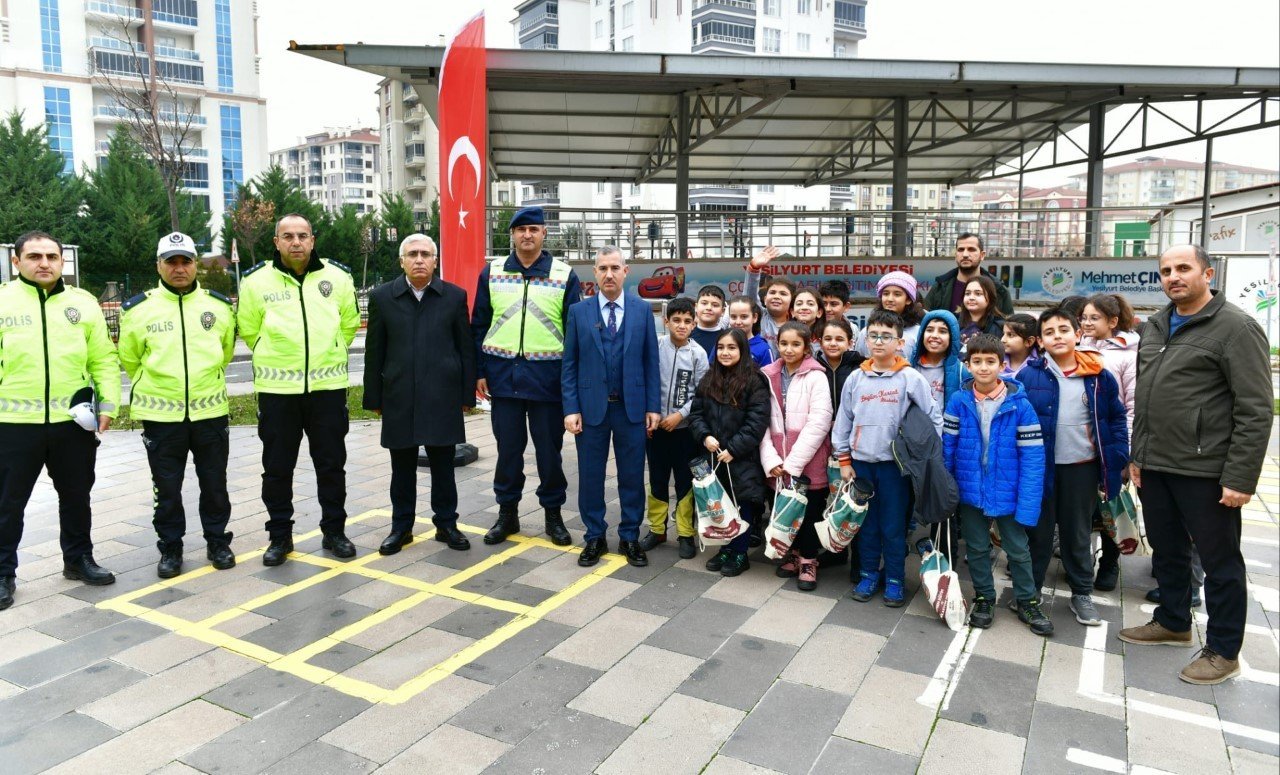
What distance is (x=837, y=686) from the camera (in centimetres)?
330

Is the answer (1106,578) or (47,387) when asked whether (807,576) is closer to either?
(1106,578)

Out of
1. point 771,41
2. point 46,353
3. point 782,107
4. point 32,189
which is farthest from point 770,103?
point 771,41

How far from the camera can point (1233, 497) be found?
321 cm

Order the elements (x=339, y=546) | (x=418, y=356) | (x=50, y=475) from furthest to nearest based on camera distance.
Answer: (x=339, y=546) < (x=418, y=356) < (x=50, y=475)

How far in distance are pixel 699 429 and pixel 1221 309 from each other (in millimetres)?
2426

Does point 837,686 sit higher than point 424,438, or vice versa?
point 424,438

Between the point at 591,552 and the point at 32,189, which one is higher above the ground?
the point at 32,189

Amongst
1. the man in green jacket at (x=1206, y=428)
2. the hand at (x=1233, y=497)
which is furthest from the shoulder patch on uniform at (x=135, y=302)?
the hand at (x=1233, y=497)

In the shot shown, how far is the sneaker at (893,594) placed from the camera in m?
4.14

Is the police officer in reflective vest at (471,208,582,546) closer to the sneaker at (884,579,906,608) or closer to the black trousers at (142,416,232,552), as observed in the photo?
the black trousers at (142,416,232,552)

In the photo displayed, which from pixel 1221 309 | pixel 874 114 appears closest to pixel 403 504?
pixel 1221 309

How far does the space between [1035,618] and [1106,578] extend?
3.09ft

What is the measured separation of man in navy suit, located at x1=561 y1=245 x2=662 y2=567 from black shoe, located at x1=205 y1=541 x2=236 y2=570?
1995mm

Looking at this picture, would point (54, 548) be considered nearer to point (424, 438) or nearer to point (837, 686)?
point (424, 438)
